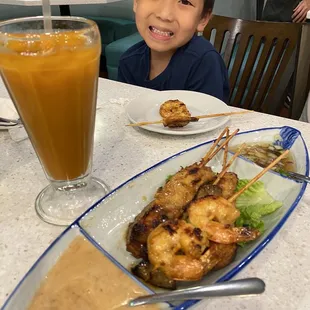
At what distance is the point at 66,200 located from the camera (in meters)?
0.85

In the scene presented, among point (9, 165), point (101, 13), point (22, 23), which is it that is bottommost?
point (101, 13)

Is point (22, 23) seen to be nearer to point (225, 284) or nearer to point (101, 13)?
point (225, 284)

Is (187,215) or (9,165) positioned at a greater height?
(187,215)

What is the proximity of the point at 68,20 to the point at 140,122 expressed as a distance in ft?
1.50

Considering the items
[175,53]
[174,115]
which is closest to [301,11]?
[175,53]

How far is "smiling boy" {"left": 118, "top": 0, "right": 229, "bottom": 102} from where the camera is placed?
1.67m

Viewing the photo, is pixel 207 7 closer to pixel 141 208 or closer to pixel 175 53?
pixel 175 53

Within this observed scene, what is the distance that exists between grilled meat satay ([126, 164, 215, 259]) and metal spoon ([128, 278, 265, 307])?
134 mm

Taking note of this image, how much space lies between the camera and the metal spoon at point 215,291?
52cm

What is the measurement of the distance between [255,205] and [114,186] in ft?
1.13

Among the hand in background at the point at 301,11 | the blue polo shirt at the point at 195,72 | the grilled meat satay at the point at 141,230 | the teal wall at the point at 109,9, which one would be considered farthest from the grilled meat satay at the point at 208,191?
the teal wall at the point at 109,9

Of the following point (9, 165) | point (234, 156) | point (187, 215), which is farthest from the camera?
point (9, 165)

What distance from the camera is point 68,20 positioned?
78 cm

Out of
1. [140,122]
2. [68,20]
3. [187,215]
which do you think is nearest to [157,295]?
[187,215]
